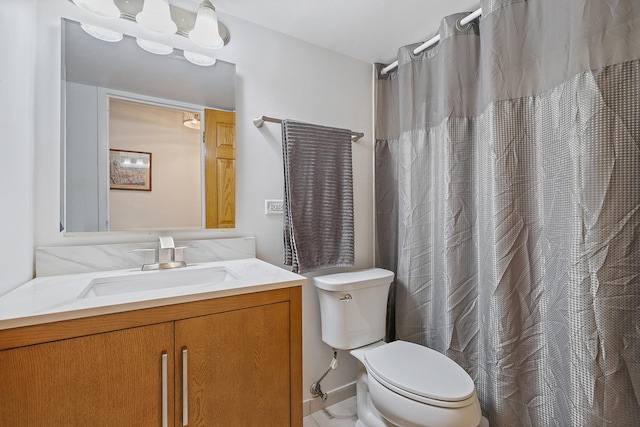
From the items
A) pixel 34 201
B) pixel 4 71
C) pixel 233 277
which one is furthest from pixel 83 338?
pixel 4 71

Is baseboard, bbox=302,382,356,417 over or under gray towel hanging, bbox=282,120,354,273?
under

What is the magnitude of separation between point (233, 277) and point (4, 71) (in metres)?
0.95

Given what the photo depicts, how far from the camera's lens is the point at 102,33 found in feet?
3.85

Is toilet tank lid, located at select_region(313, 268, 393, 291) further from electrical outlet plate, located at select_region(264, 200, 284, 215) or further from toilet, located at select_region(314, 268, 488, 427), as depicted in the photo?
electrical outlet plate, located at select_region(264, 200, 284, 215)

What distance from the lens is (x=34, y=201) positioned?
1058mm

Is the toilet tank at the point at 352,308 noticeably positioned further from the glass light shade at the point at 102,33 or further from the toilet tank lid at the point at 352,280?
the glass light shade at the point at 102,33

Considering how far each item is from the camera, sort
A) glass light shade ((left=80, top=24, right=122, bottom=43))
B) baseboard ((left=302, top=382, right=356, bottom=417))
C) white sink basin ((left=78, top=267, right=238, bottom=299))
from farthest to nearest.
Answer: baseboard ((left=302, top=382, right=356, bottom=417)), glass light shade ((left=80, top=24, right=122, bottom=43)), white sink basin ((left=78, top=267, right=238, bottom=299))

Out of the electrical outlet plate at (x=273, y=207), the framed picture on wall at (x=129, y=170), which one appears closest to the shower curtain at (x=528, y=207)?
the electrical outlet plate at (x=273, y=207)

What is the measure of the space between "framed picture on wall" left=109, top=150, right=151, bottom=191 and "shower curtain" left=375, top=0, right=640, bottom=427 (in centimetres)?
135

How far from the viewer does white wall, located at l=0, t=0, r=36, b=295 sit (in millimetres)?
836

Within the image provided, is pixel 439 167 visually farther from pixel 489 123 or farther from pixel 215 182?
pixel 215 182

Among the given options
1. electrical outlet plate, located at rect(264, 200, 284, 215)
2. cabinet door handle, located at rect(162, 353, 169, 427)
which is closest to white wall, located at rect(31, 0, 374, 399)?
electrical outlet plate, located at rect(264, 200, 284, 215)

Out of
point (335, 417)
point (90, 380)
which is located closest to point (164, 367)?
point (90, 380)

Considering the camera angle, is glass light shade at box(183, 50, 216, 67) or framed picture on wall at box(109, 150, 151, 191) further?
glass light shade at box(183, 50, 216, 67)
